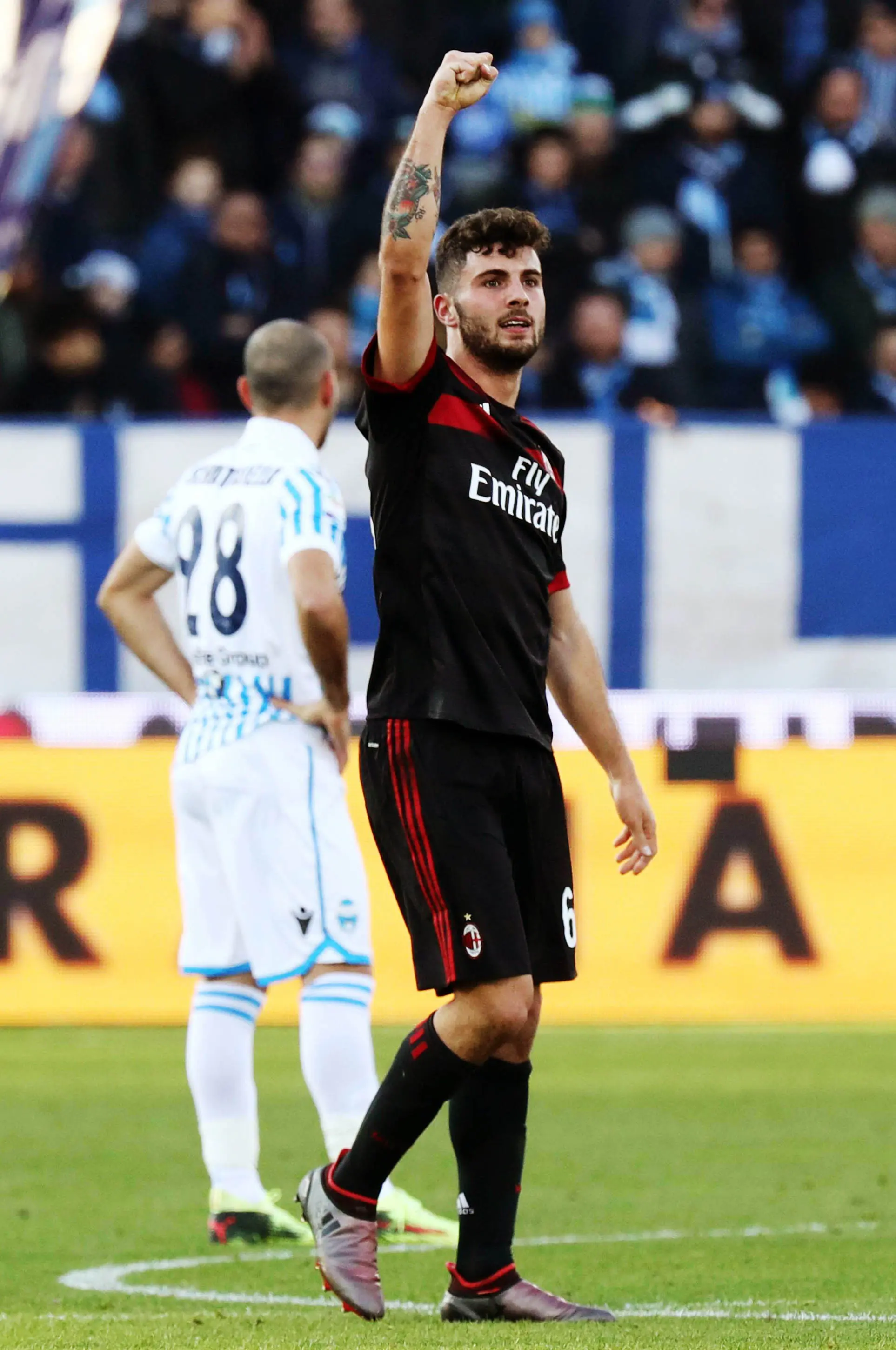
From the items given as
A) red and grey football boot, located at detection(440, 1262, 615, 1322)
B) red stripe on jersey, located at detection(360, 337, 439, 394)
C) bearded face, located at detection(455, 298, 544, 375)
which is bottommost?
red and grey football boot, located at detection(440, 1262, 615, 1322)

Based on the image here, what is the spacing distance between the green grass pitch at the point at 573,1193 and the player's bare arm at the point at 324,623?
1.38 m

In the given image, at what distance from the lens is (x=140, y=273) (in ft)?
43.6

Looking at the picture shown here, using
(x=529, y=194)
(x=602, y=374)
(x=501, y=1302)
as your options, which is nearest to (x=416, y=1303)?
(x=501, y=1302)

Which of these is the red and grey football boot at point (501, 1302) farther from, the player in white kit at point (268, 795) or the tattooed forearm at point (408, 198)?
the tattooed forearm at point (408, 198)

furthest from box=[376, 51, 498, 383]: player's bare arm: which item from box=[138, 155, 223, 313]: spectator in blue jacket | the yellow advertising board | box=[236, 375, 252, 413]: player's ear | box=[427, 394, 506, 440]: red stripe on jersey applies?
box=[138, 155, 223, 313]: spectator in blue jacket

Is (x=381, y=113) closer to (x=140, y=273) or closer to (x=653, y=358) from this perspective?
(x=140, y=273)

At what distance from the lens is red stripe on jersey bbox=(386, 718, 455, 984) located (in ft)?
15.0

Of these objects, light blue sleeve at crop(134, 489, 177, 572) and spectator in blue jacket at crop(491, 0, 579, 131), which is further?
spectator in blue jacket at crop(491, 0, 579, 131)

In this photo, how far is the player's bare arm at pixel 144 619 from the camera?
21.2 feet

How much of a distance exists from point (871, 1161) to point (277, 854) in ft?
7.19

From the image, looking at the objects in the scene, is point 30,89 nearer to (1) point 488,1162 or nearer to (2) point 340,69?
(2) point 340,69

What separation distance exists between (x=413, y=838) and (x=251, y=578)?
1.65m

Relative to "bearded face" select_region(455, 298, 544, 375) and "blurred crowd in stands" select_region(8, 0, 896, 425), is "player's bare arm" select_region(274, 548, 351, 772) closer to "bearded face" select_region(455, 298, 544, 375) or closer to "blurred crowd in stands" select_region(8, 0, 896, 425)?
"bearded face" select_region(455, 298, 544, 375)

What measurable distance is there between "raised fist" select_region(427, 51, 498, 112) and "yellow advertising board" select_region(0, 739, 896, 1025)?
19.0ft
